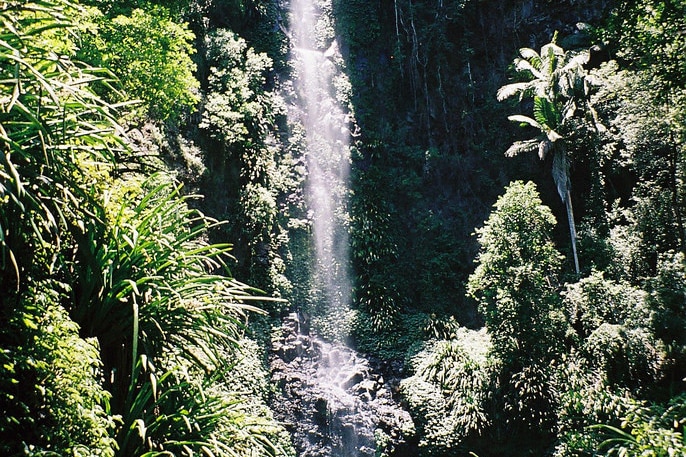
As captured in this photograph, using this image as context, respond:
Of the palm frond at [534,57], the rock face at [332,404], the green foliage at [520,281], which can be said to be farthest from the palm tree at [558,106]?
the rock face at [332,404]

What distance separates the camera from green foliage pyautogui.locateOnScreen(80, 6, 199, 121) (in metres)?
7.95

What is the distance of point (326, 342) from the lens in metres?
14.9

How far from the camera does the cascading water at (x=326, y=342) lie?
12555 mm

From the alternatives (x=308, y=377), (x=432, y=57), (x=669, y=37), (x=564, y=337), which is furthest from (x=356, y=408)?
(x=432, y=57)

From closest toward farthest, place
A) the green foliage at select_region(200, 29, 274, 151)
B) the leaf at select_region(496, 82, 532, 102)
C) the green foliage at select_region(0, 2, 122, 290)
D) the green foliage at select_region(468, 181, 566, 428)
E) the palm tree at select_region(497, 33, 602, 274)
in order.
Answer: the green foliage at select_region(0, 2, 122, 290) → the green foliage at select_region(468, 181, 566, 428) → the green foliage at select_region(200, 29, 274, 151) → the palm tree at select_region(497, 33, 602, 274) → the leaf at select_region(496, 82, 532, 102)

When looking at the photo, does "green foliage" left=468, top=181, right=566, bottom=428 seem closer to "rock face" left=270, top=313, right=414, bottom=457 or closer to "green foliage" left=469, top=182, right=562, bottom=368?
"green foliage" left=469, top=182, right=562, bottom=368

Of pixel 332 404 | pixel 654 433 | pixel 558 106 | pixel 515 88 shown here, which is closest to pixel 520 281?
pixel 654 433

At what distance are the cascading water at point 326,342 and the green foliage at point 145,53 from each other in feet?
24.5

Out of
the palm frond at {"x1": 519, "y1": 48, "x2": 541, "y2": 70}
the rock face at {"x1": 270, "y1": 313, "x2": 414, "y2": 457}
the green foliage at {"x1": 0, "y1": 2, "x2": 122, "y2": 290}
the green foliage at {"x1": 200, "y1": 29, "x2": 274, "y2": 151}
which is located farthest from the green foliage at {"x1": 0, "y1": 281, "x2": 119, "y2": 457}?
the palm frond at {"x1": 519, "y1": 48, "x2": 541, "y2": 70}

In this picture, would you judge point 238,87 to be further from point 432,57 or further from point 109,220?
point 109,220

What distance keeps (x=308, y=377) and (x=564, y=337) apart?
6654mm

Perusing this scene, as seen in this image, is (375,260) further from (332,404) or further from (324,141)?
(332,404)

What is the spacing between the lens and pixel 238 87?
15.3m

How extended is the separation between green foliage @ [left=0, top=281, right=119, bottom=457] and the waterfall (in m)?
12.4
